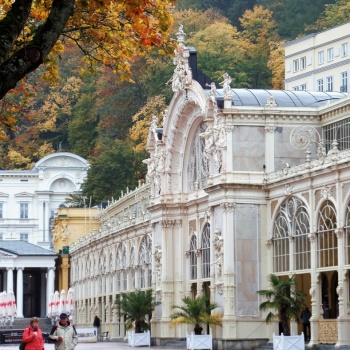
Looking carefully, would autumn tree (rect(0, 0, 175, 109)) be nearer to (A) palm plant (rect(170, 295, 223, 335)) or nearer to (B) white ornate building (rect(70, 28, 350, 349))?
(B) white ornate building (rect(70, 28, 350, 349))

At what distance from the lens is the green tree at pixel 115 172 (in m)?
127

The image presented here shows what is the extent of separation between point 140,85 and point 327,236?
8784cm

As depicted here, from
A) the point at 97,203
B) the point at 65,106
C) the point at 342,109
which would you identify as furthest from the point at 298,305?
the point at 65,106

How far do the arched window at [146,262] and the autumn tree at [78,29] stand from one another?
49.3 m

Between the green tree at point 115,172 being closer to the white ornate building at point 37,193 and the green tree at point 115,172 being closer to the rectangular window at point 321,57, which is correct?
the white ornate building at point 37,193

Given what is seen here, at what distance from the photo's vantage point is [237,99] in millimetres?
58656

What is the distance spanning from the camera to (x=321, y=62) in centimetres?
10256

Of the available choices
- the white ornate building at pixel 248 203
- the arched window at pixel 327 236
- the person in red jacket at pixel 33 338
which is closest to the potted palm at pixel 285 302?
the white ornate building at pixel 248 203

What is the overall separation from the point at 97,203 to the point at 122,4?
109 meters

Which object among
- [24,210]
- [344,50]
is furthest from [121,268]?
[24,210]

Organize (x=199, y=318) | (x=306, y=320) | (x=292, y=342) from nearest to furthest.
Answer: (x=292, y=342), (x=306, y=320), (x=199, y=318)

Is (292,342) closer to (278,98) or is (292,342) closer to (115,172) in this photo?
(278,98)

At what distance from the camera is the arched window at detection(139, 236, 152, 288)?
242 feet

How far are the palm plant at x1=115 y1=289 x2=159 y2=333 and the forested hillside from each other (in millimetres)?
55203
